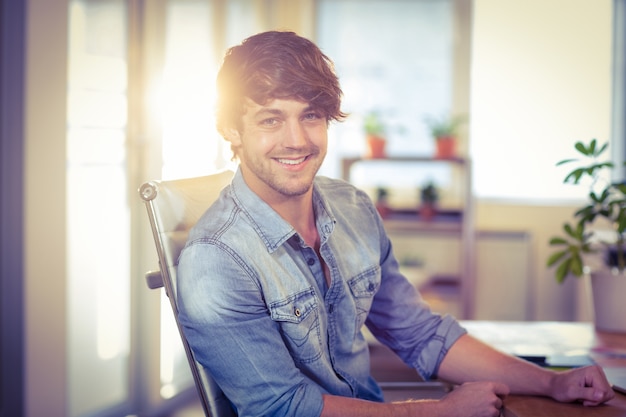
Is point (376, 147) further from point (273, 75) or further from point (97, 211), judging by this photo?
point (273, 75)

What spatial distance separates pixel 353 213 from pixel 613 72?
3.88 metres

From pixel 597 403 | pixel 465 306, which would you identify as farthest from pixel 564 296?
pixel 597 403

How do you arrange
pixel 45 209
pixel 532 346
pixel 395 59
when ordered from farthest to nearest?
1. pixel 395 59
2. pixel 45 209
3. pixel 532 346

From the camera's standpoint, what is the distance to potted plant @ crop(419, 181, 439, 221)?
4.84m

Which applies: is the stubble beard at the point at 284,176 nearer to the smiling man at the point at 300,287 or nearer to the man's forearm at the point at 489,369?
the smiling man at the point at 300,287

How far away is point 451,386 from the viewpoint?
1661mm

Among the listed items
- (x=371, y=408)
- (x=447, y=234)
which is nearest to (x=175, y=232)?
(x=371, y=408)

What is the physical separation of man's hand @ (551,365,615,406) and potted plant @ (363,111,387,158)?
3.59 meters

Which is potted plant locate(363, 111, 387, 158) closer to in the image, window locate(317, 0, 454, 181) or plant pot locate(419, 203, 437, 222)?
window locate(317, 0, 454, 181)

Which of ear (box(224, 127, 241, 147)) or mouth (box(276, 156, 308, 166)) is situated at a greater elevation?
ear (box(224, 127, 241, 147))

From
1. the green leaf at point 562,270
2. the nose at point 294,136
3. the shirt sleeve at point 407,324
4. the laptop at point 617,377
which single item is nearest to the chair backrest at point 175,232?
the nose at point 294,136

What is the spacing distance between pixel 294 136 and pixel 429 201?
3541 mm

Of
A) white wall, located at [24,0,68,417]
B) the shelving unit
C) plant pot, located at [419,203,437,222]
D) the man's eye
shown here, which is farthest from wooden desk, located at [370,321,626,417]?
plant pot, located at [419,203,437,222]

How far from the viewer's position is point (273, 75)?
4.56 feet
